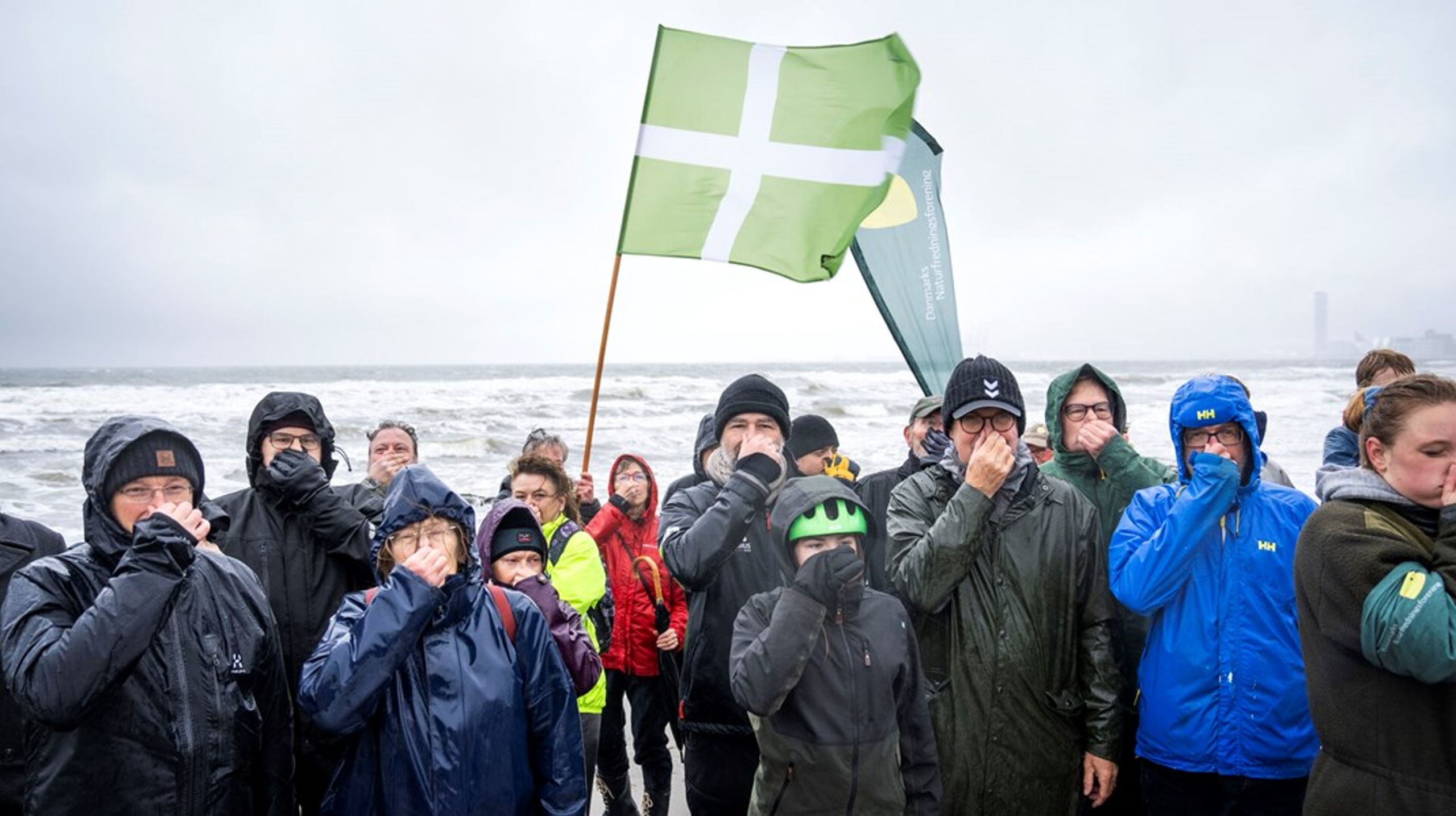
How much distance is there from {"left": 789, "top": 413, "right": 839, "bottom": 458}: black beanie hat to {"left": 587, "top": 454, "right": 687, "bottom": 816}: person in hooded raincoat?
84cm

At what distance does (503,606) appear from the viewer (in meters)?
2.54

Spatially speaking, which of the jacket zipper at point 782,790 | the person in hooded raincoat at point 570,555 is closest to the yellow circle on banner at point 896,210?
the person in hooded raincoat at point 570,555

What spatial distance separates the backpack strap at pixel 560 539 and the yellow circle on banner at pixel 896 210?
2540 millimetres

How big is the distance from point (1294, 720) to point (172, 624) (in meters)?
3.35

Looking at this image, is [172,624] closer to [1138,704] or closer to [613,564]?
[613,564]

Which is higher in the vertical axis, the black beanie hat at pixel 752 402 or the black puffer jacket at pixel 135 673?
the black beanie hat at pixel 752 402

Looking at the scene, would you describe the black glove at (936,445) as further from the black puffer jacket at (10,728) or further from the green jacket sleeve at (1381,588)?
the black puffer jacket at (10,728)

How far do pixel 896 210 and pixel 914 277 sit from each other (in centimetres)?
45

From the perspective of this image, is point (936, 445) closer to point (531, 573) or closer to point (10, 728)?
point (531, 573)

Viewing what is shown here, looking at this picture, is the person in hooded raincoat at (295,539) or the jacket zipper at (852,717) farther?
the person in hooded raincoat at (295,539)

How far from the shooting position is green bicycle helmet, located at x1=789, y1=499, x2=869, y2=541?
282cm

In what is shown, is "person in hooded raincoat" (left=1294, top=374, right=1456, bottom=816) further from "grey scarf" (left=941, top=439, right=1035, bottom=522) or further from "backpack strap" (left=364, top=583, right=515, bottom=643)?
"backpack strap" (left=364, top=583, right=515, bottom=643)

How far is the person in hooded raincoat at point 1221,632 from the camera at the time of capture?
2670mm

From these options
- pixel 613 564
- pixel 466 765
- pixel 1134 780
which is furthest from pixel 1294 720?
pixel 613 564
